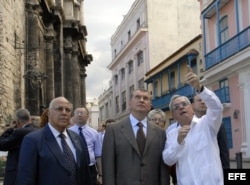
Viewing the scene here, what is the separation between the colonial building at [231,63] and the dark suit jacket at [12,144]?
47.9ft

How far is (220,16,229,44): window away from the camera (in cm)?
2250

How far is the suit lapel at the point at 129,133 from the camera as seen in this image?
175 inches

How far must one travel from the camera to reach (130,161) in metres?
4.39

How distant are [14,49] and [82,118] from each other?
819 centimetres

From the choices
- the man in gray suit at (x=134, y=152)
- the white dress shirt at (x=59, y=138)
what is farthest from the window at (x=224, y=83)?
the white dress shirt at (x=59, y=138)

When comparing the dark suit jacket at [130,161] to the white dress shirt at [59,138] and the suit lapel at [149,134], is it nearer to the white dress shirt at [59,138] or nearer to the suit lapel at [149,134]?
the suit lapel at [149,134]

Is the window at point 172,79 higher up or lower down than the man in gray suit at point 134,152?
higher up

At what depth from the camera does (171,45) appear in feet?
138

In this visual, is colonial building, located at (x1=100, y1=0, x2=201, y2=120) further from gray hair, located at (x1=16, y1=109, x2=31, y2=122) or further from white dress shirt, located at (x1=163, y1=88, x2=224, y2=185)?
white dress shirt, located at (x1=163, y1=88, x2=224, y2=185)

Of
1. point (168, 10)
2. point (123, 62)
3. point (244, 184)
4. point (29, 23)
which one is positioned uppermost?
point (168, 10)

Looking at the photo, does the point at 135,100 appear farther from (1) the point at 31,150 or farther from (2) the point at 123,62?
(2) the point at 123,62

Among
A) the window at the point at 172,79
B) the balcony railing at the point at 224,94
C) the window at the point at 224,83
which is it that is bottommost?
the balcony railing at the point at 224,94

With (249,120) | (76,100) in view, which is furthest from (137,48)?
(249,120)

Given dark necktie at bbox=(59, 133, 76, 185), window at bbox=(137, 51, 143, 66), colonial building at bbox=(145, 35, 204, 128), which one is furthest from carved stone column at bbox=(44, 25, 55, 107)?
window at bbox=(137, 51, 143, 66)
